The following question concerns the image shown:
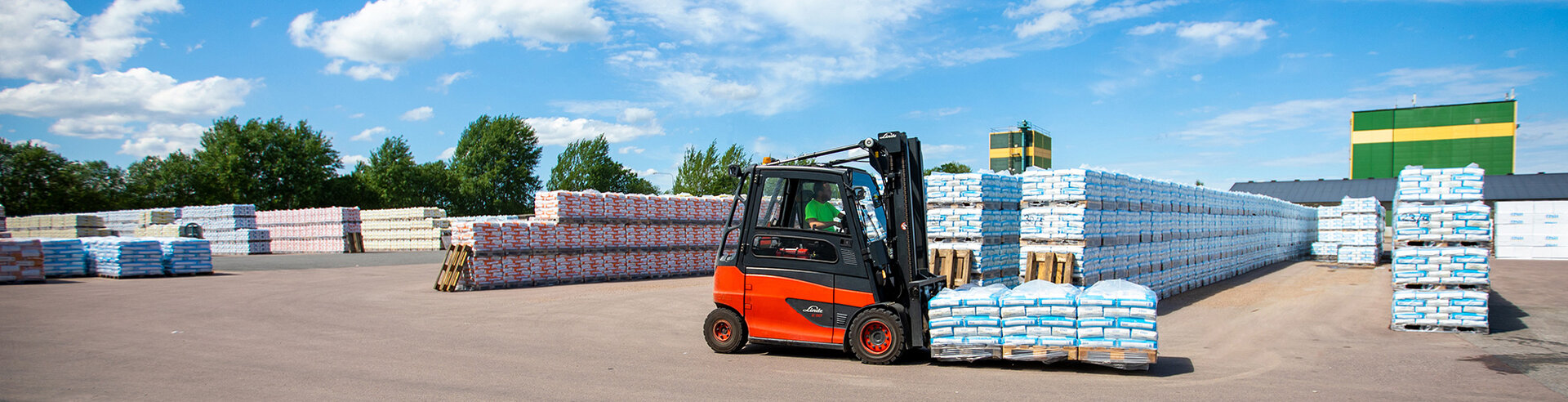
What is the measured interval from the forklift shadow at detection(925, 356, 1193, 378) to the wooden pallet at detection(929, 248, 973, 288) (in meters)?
3.31

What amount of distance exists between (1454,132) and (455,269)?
62.1 metres

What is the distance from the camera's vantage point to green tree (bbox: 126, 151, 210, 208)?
172ft

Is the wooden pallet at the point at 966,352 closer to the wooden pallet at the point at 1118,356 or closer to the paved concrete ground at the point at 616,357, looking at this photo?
the paved concrete ground at the point at 616,357

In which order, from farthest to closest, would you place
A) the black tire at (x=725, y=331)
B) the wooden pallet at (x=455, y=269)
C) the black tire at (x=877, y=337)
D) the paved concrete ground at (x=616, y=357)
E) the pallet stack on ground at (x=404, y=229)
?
the pallet stack on ground at (x=404, y=229) < the wooden pallet at (x=455, y=269) < the black tire at (x=725, y=331) < the black tire at (x=877, y=337) < the paved concrete ground at (x=616, y=357)

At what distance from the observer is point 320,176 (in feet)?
172

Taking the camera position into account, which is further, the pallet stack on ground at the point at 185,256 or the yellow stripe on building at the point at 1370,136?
the yellow stripe on building at the point at 1370,136

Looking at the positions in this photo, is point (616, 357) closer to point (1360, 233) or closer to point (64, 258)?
point (64, 258)

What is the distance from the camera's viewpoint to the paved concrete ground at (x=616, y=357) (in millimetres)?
6074

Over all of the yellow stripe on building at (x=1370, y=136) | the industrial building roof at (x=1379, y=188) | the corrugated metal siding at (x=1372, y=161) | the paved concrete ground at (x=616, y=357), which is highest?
the yellow stripe on building at (x=1370, y=136)

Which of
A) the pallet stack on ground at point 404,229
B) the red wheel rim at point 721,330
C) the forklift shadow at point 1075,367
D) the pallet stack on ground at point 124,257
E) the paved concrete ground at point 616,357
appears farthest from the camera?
the pallet stack on ground at point 404,229

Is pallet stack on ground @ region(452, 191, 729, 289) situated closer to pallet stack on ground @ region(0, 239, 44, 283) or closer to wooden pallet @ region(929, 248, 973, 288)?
pallet stack on ground @ region(0, 239, 44, 283)

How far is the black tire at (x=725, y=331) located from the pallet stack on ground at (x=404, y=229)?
30.4 m

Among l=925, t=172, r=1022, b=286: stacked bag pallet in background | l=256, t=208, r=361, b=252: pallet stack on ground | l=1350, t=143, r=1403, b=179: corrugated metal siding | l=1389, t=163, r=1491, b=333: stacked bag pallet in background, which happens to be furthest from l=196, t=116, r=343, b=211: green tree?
l=1350, t=143, r=1403, b=179: corrugated metal siding

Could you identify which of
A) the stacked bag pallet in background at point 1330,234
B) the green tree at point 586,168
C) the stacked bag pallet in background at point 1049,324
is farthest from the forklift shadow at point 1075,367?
the green tree at point 586,168
